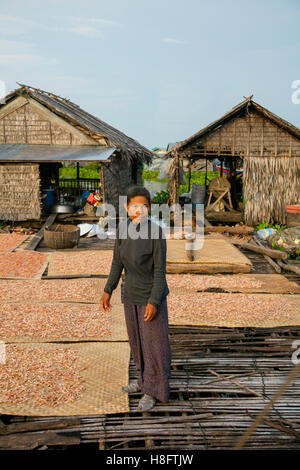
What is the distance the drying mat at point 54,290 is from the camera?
18.4ft

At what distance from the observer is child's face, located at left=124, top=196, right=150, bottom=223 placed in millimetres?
3102

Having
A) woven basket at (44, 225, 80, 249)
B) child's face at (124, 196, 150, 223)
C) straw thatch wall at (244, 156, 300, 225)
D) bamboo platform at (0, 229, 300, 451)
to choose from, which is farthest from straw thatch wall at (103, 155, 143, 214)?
child's face at (124, 196, 150, 223)

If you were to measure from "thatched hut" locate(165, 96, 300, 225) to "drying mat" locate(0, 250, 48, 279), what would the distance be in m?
6.23

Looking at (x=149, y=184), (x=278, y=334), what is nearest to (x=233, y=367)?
(x=278, y=334)

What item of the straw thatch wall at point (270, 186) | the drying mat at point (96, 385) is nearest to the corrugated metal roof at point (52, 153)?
the straw thatch wall at point (270, 186)

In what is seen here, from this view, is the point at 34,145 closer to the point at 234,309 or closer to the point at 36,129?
the point at 36,129

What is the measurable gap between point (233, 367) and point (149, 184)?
25.2 meters

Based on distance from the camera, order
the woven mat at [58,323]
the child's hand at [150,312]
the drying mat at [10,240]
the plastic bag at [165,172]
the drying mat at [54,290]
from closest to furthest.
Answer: the child's hand at [150,312], the woven mat at [58,323], the drying mat at [54,290], the drying mat at [10,240], the plastic bag at [165,172]

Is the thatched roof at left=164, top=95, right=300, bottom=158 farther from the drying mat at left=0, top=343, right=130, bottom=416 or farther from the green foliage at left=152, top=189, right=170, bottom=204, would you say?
the drying mat at left=0, top=343, right=130, bottom=416

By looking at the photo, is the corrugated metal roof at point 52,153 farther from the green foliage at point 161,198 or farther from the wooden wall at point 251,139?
the green foliage at point 161,198

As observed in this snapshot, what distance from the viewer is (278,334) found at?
15.8 feet

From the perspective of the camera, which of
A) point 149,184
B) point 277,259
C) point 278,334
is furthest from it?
point 149,184

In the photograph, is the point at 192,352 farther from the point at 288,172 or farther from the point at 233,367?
the point at 288,172

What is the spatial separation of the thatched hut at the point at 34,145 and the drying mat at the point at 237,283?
5.88 meters
